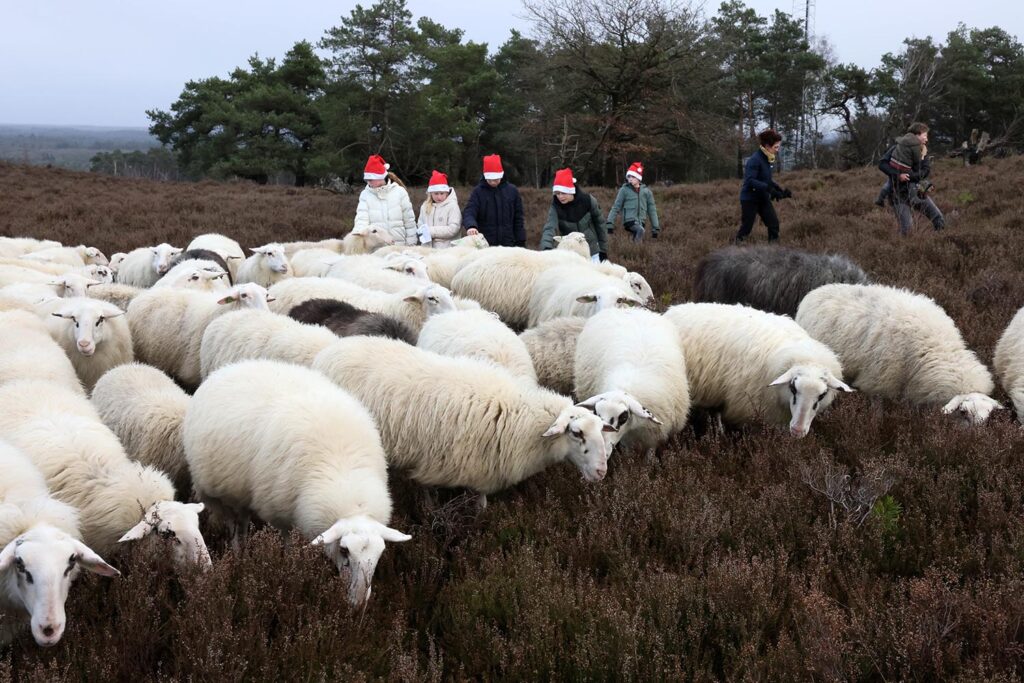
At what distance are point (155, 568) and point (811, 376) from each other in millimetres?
4001

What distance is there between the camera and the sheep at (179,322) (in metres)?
6.68

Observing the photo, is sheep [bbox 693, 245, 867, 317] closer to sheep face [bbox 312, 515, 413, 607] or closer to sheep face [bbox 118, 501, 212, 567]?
sheep face [bbox 312, 515, 413, 607]

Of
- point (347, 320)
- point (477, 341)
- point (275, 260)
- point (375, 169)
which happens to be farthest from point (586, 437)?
point (375, 169)

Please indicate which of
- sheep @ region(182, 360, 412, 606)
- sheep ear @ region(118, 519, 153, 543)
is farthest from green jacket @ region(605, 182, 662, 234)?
sheep ear @ region(118, 519, 153, 543)

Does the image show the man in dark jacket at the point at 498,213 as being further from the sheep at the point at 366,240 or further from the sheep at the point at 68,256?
the sheep at the point at 68,256

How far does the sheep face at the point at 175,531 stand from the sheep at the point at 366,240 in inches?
306

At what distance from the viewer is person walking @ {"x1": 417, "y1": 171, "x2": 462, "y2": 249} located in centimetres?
1127

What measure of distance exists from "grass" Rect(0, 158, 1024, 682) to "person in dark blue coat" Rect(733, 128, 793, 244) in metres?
6.12

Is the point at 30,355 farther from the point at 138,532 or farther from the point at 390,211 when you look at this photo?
the point at 390,211

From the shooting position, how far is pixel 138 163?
241 feet

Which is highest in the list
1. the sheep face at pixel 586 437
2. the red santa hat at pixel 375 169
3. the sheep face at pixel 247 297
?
the red santa hat at pixel 375 169

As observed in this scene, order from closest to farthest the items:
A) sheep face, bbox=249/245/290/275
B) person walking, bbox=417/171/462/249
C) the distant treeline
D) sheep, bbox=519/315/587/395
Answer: sheep, bbox=519/315/587/395, sheep face, bbox=249/245/290/275, person walking, bbox=417/171/462/249, the distant treeline

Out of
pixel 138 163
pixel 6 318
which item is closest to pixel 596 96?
pixel 6 318

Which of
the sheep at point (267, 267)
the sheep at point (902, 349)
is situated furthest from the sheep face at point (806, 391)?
the sheep at point (267, 267)
